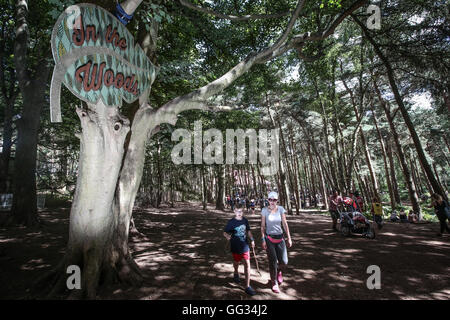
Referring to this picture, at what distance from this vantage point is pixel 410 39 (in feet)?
29.4

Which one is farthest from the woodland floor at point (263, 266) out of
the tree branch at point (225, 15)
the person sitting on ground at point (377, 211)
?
the tree branch at point (225, 15)

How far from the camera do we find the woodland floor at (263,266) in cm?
409

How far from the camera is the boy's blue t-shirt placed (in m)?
4.36

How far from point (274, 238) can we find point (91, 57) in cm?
458

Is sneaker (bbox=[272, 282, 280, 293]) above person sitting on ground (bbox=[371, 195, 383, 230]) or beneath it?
beneath

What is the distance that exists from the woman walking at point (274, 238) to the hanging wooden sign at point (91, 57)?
3.64 metres

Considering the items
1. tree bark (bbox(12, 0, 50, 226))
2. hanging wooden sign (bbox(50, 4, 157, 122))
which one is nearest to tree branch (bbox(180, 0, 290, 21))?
hanging wooden sign (bbox(50, 4, 157, 122))

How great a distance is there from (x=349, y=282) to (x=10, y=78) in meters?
20.4

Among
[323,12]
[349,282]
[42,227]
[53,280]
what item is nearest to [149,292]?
[53,280]

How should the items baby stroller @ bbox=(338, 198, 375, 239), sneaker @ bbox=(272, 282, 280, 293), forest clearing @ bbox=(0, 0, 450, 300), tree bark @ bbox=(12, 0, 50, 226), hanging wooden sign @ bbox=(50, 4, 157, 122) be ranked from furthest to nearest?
1. tree bark @ bbox=(12, 0, 50, 226)
2. baby stroller @ bbox=(338, 198, 375, 239)
3. sneaker @ bbox=(272, 282, 280, 293)
4. forest clearing @ bbox=(0, 0, 450, 300)
5. hanging wooden sign @ bbox=(50, 4, 157, 122)

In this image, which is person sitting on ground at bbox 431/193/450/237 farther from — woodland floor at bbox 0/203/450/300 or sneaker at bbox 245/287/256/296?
sneaker at bbox 245/287/256/296

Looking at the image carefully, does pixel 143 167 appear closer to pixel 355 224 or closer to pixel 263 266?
pixel 263 266

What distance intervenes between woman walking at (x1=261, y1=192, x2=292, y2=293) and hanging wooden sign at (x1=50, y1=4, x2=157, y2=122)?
11.9 ft
